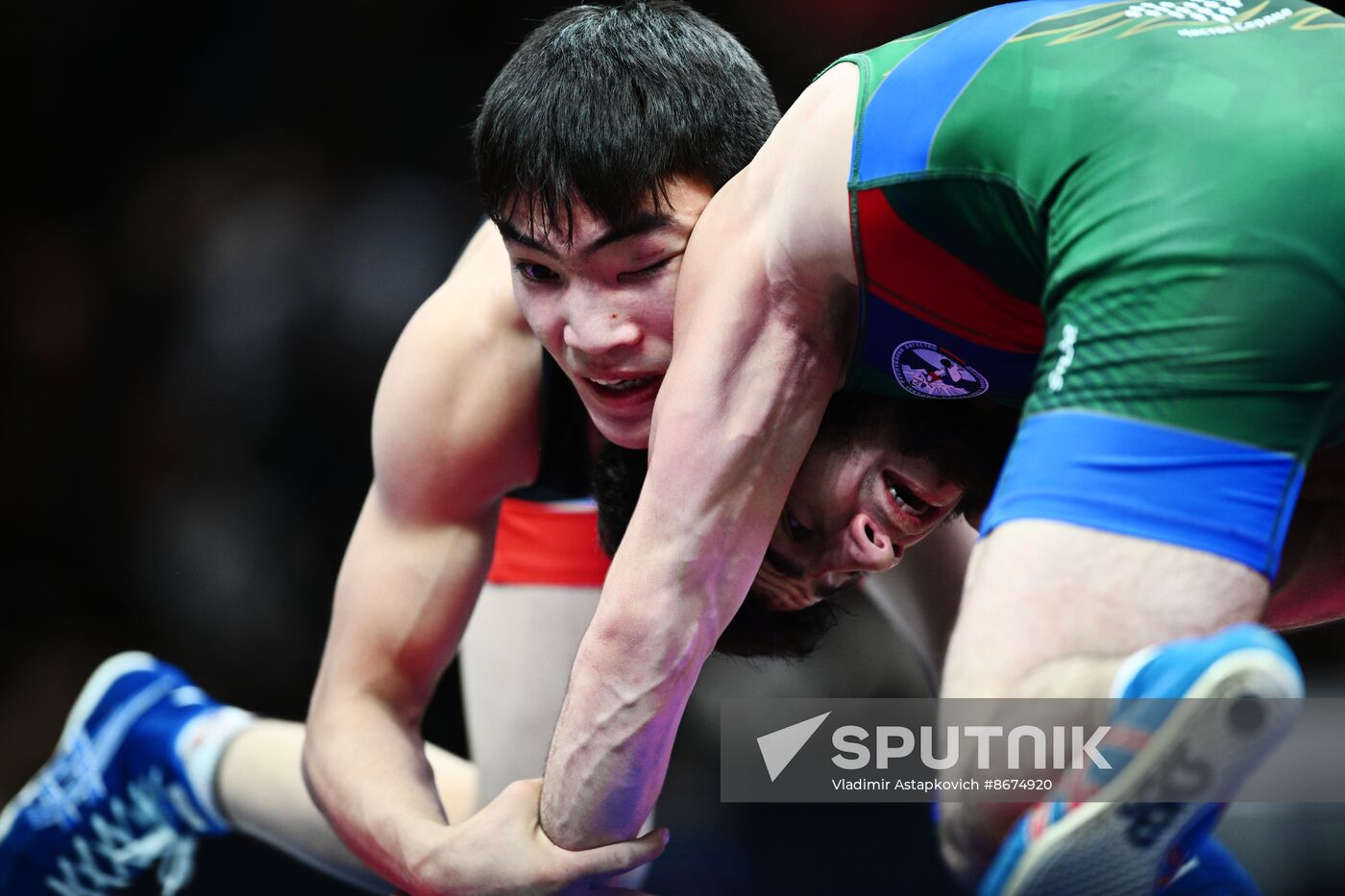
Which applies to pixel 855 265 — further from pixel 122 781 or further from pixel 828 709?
pixel 122 781

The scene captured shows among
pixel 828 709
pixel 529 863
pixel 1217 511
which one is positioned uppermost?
pixel 1217 511

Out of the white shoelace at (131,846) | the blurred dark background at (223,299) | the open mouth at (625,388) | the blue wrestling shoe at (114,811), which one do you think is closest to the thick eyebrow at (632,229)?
the open mouth at (625,388)

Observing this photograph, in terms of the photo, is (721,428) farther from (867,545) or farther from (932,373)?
(867,545)

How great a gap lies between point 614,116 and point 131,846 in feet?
5.71

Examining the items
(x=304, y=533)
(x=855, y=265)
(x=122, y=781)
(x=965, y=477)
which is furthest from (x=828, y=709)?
(x=304, y=533)

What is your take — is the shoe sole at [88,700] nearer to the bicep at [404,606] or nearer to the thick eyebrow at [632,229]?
the bicep at [404,606]

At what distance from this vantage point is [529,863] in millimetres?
1655

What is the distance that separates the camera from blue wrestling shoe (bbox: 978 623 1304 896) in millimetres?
989

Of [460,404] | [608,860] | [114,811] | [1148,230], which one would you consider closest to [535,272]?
[460,404]

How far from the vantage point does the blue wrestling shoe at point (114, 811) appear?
267cm

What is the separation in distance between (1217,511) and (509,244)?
87cm

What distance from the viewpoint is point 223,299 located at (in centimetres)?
343

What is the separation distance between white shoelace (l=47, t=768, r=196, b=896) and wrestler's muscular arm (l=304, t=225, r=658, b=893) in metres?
0.83

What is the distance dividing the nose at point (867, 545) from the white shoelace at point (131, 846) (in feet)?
4.88
